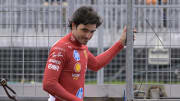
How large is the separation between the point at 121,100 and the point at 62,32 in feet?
3.57

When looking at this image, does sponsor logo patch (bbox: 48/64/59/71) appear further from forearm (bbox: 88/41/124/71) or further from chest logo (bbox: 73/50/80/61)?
forearm (bbox: 88/41/124/71)

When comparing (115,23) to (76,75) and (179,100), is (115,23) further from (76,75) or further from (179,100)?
(76,75)

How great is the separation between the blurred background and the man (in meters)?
1.45

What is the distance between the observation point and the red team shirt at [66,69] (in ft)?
10.6

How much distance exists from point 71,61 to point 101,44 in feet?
13.4

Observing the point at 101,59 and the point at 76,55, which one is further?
the point at 101,59

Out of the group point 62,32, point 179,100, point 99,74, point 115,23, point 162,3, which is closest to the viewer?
point 179,100

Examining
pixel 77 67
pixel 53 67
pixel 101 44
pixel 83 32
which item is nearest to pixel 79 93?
pixel 77 67

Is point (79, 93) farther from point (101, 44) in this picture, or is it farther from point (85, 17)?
point (101, 44)

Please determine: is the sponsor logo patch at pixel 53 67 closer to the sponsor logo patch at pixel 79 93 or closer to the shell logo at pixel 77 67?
the shell logo at pixel 77 67

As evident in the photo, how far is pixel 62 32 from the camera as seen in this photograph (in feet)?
18.0

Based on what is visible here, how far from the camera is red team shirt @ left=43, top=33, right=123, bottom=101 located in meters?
3.23

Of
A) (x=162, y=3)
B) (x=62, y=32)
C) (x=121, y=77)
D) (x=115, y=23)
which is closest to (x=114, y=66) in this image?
(x=121, y=77)

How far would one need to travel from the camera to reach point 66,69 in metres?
3.38
